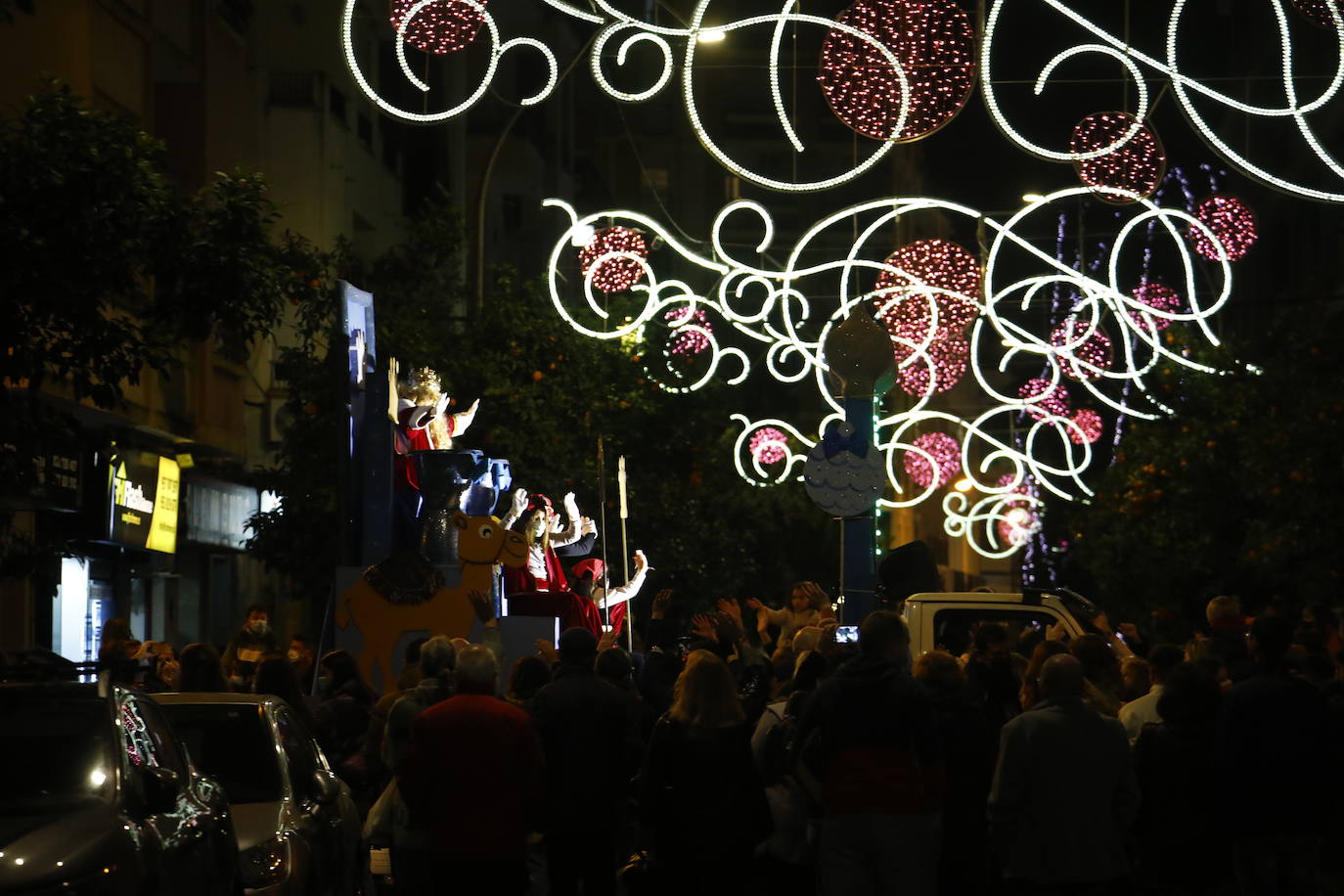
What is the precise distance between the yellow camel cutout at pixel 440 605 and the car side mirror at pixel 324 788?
7141 mm

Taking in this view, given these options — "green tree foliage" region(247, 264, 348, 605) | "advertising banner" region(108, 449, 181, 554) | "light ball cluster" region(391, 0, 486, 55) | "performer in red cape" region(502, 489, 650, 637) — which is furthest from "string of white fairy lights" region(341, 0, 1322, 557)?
"advertising banner" region(108, 449, 181, 554)

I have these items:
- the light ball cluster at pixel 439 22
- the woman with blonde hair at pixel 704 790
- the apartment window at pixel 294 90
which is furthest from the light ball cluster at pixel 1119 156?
the apartment window at pixel 294 90

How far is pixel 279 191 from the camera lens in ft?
120

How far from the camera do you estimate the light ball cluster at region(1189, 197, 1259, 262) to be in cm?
2025

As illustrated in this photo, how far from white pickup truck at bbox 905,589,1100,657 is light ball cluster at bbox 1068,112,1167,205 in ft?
9.47

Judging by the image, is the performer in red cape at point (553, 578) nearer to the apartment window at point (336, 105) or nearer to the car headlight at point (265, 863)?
the car headlight at point (265, 863)

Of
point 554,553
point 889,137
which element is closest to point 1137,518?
point 554,553

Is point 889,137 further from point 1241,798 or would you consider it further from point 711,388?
point 711,388

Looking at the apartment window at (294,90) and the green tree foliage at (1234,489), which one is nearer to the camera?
the green tree foliage at (1234,489)

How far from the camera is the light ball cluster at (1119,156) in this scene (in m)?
15.1

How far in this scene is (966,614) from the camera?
14742 millimetres

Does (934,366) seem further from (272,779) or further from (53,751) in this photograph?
(53,751)

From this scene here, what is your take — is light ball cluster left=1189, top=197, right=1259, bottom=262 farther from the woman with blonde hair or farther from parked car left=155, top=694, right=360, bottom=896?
parked car left=155, top=694, right=360, bottom=896

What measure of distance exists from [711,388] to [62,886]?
28498mm
